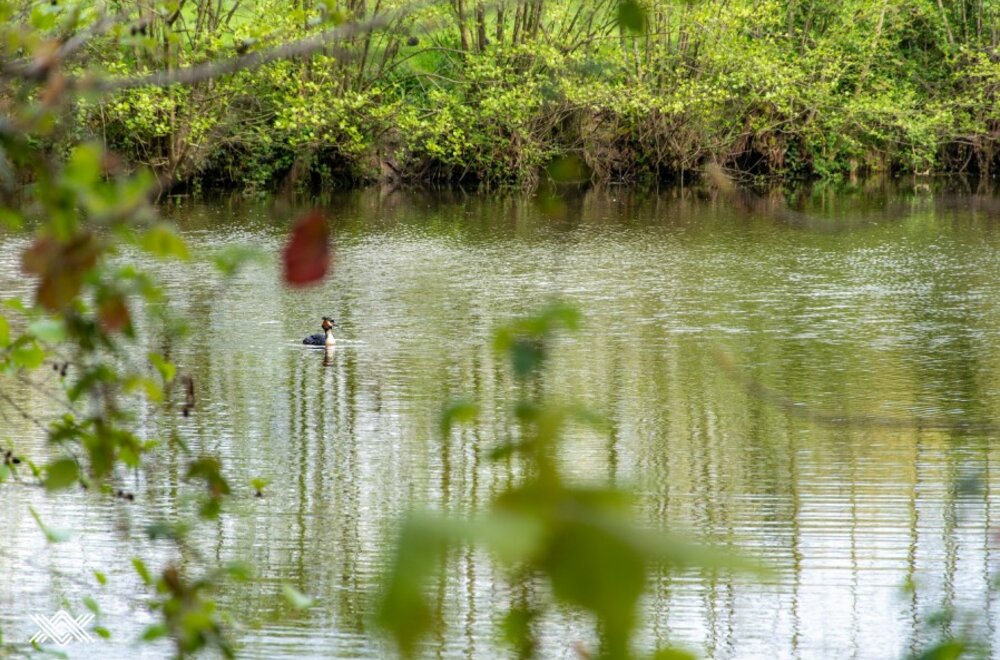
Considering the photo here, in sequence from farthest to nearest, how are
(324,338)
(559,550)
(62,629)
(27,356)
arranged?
(324,338)
(62,629)
(27,356)
(559,550)

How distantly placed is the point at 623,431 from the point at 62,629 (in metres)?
5.01

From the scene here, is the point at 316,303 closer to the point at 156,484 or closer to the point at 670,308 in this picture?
the point at 670,308

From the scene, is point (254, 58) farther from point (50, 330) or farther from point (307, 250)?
point (307, 250)

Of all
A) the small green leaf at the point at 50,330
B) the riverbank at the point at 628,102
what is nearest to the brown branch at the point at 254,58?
the small green leaf at the point at 50,330

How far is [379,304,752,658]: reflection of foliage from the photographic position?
79cm

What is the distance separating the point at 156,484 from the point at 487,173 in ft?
74.4

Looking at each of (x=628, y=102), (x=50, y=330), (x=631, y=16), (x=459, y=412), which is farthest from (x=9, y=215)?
(x=628, y=102)

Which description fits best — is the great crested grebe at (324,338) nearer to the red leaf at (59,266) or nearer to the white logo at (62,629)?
the white logo at (62,629)

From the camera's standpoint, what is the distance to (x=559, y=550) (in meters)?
0.82

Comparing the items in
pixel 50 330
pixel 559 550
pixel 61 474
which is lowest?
pixel 61 474

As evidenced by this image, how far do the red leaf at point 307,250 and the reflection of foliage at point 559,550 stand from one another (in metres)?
0.51

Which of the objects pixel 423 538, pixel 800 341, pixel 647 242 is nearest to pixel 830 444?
pixel 800 341

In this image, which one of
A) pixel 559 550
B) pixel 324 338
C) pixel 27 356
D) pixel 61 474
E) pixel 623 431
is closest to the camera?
pixel 559 550

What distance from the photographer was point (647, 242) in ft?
69.6
